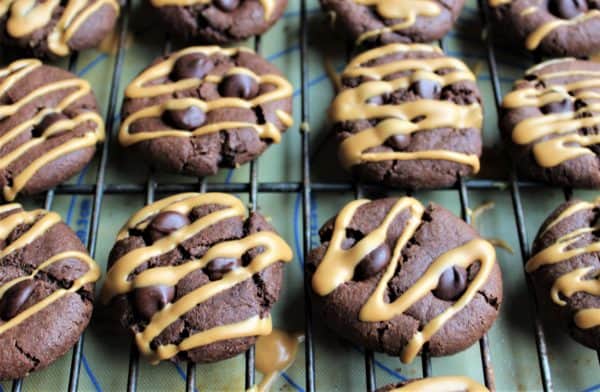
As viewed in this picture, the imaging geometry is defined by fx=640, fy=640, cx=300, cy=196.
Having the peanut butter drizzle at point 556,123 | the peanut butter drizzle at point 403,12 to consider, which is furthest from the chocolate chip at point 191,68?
the peanut butter drizzle at point 556,123

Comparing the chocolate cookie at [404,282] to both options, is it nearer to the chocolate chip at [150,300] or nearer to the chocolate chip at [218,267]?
the chocolate chip at [218,267]

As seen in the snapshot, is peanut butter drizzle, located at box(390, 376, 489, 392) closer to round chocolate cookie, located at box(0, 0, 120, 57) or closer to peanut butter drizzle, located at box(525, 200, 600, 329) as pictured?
peanut butter drizzle, located at box(525, 200, 600, 329)

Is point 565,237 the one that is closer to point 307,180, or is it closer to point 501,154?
point 501,154

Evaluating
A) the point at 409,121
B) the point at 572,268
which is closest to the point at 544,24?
the point at 409,121

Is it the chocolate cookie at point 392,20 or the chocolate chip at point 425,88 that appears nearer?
the chocolate chip at point 425,88

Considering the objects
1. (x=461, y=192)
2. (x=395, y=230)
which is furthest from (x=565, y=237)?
(x=395, y=230)

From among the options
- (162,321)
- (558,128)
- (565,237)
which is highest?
(558,128)

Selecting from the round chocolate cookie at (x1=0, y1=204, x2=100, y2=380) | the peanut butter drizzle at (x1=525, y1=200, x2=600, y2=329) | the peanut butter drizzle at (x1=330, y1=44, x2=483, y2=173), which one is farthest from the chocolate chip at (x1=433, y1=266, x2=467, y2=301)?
the round chocolate cookie at (x1=0, y1=204, x2=100, y2=380)
